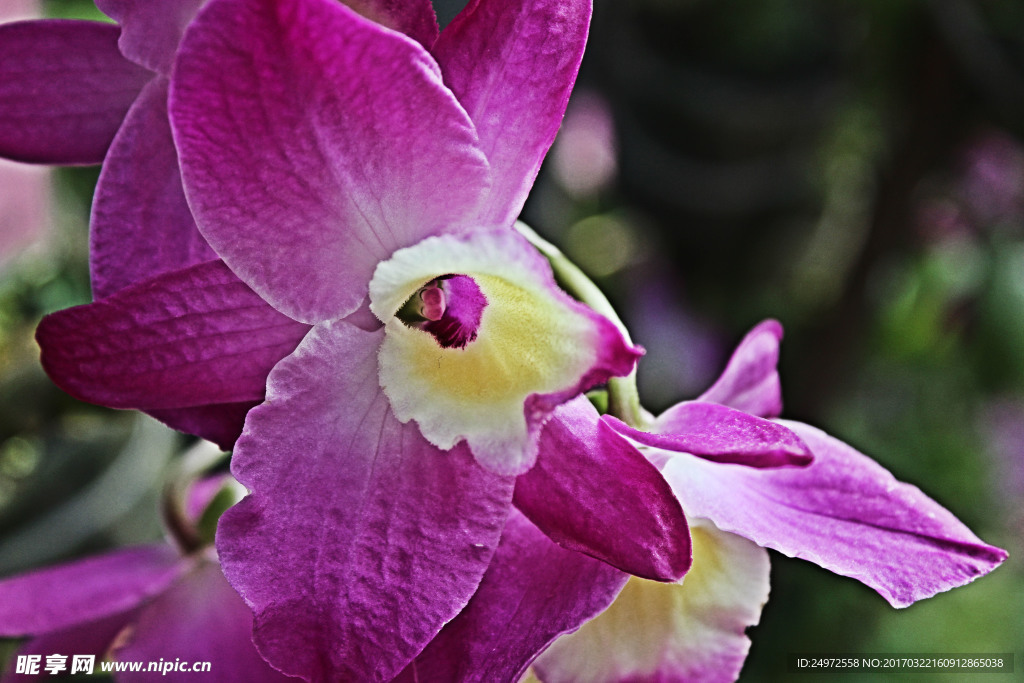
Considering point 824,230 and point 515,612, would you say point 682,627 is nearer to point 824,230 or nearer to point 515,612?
point 515,612

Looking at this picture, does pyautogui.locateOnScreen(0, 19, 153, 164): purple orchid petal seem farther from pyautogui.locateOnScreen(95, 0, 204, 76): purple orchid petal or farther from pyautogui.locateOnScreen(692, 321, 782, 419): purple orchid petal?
pyautogui.locateOnScreen(692, 321, 782, 419): purple orchid petal

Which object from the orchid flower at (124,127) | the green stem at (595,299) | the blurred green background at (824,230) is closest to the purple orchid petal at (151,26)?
the orchid flower at (124,127)

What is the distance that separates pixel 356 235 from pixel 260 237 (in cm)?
2

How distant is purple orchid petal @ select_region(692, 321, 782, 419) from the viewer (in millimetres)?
322

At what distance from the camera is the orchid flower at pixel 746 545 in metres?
0.27

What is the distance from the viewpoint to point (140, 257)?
0.27m

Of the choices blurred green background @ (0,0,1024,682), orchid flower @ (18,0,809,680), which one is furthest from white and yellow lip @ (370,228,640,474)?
blurred green background @ (0,0,1024,682)

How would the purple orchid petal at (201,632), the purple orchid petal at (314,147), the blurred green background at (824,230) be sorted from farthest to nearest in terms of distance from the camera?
the blurred green background at (824,230) < the purple orchid petal at (201,632) < the purple orchid petal at (314,147)

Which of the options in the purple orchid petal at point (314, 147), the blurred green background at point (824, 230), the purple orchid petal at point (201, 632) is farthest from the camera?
the blurred green background at point (824, 230)

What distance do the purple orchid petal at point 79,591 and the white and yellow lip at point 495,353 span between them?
6.4 inches

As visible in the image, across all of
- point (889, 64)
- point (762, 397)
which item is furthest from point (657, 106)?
point (762, 397)

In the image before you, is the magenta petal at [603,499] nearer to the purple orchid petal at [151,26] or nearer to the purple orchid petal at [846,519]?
the purple orchid petal at [846,519]

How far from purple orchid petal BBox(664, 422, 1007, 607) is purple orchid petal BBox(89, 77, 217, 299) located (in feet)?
0.53

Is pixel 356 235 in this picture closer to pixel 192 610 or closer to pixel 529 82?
pixel 529 82
